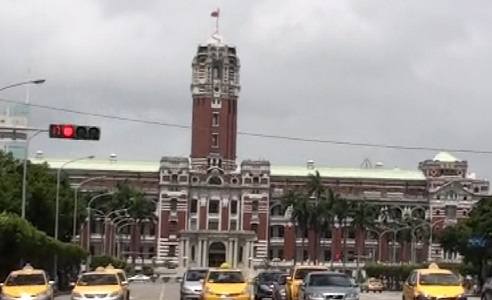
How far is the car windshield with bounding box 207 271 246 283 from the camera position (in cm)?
4159

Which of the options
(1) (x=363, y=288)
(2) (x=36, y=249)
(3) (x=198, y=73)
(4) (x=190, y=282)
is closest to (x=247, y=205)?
(3) (x=198, y=73)

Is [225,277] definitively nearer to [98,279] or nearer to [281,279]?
[98,279]

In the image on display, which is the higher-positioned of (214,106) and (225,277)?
(214,106)

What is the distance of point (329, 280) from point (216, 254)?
462ft

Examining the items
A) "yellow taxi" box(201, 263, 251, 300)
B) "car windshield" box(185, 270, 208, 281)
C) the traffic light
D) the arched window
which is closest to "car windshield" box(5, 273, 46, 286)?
the traffic light

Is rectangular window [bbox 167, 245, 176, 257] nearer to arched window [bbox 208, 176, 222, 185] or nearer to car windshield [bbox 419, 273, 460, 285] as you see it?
arched window [bbox 208, 176, 222, 185]

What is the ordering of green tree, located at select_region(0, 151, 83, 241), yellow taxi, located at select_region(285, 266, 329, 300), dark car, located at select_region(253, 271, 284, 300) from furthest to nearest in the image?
1. green tree, located at select_region(0, 151, 83, 241)
2. dark car, located at select_region(253, 271, 284, 300)
3. yellow taxi, located at select_region(285, 266, 329, 300)

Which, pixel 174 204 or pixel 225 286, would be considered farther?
pixel 174 204

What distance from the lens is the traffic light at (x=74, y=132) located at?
42031 millimetres

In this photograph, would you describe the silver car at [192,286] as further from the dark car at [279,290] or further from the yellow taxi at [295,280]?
the yellow taxi at [295,280]

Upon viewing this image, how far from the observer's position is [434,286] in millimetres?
38344

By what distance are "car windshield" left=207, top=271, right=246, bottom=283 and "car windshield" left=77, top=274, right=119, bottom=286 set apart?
333 centimetres

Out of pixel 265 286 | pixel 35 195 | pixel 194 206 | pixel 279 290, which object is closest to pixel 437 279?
pixel 279 290

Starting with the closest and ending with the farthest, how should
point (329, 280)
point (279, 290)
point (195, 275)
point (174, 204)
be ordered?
point (329, 280), point (195, 275), point (279, 290), point (174, 204)
